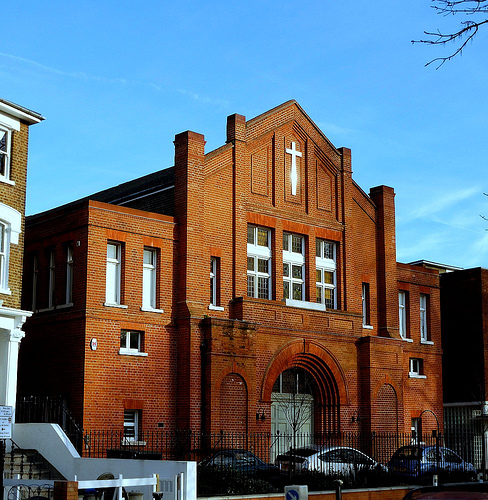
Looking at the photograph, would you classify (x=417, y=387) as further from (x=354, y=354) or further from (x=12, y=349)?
(x=12, y=349)

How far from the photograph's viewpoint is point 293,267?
117 ft

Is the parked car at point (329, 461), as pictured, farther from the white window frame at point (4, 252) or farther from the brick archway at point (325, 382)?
the white window frame at point (4, 252)

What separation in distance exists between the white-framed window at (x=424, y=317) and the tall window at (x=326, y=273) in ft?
19.3

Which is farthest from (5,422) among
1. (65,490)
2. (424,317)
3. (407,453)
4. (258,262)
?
(424,317)

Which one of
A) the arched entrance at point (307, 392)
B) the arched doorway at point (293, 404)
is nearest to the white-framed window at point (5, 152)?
the arched entrance at point (307, 392)

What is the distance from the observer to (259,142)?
35.4m

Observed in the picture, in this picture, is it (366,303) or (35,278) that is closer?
(35,278)

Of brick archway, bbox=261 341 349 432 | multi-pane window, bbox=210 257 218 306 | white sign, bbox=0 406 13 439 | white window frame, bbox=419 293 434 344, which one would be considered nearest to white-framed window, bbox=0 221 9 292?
multi-pane window, bbox=210 257 218 306

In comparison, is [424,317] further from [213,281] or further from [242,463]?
[242,463]

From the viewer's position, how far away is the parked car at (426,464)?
29.1 m

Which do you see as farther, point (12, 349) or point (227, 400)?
point (227, 400)

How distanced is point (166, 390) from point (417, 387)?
43.0 ft

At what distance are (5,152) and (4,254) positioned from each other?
3.17 metres

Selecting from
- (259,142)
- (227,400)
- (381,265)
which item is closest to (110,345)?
(227,400)
